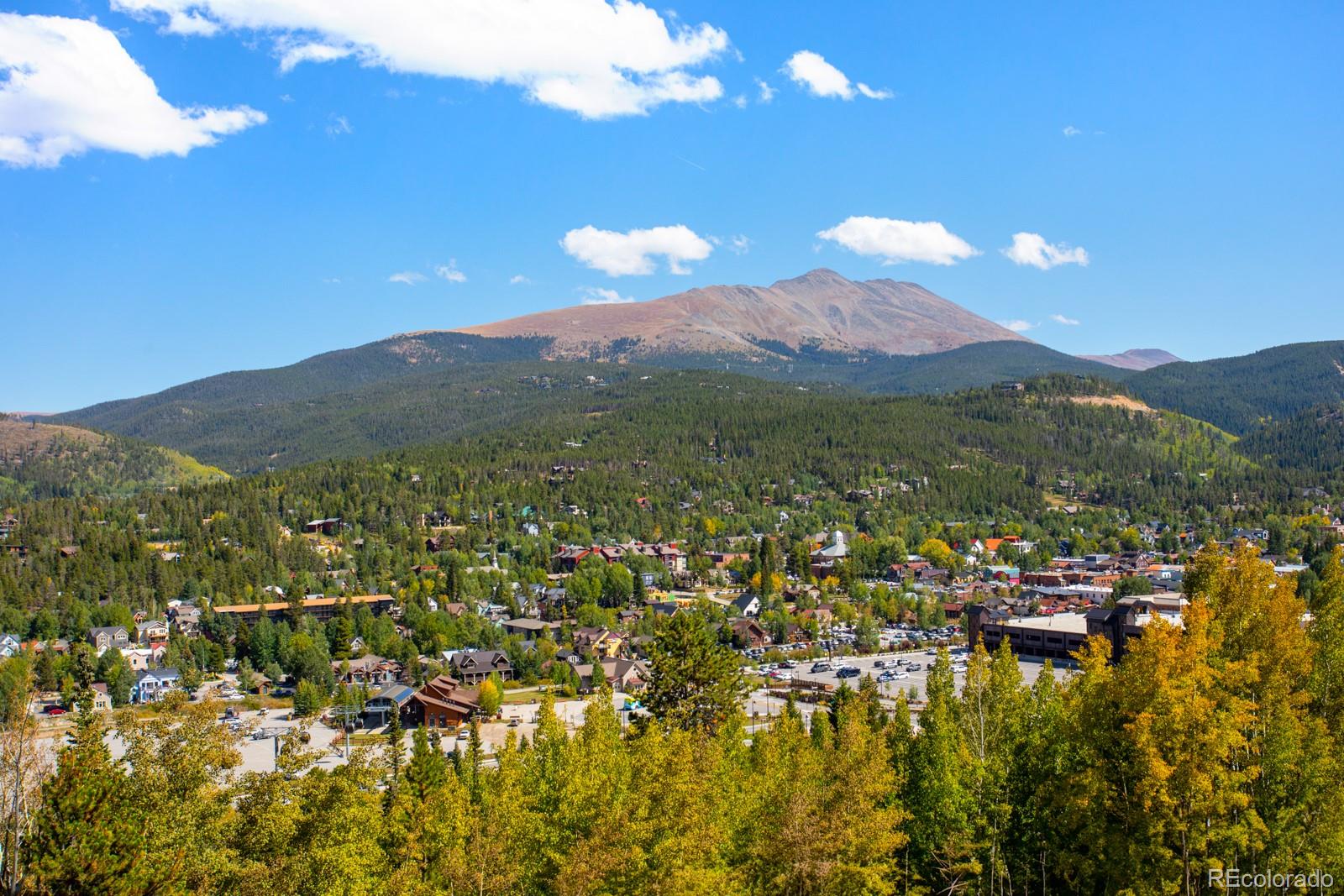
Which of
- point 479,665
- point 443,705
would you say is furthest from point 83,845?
point 479,665

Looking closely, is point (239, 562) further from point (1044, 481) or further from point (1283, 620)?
point (1044, 481)

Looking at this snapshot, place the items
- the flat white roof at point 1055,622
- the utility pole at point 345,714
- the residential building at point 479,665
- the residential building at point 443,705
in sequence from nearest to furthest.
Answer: the utility pole at point 345,714 < the residential building at point 443,705 < the residential building at point 479,665 < the flat white roof at point 1055,622

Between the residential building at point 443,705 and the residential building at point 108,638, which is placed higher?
the residential building at point 108,638

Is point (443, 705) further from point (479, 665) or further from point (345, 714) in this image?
point (479, 665)

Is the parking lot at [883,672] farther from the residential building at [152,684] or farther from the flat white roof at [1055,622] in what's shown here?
the residential building at [152,684]

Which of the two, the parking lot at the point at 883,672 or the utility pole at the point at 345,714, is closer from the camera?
the utility pole at the point at 345,714

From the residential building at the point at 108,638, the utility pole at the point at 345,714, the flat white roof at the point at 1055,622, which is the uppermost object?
the residential building at the point at 108,638

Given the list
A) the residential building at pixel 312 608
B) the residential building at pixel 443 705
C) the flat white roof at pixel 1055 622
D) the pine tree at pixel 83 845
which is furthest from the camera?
the residential building at pixel 312 608

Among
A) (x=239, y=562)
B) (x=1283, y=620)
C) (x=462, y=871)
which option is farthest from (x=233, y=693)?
(x=1283, y=620)

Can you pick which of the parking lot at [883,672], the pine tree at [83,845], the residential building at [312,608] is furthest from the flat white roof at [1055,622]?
the pine tree at [83,845]

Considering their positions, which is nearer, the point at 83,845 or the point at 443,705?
the point at 83,845

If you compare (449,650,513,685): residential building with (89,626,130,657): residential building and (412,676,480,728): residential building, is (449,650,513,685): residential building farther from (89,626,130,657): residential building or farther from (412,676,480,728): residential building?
(89,626,130,657): residential building

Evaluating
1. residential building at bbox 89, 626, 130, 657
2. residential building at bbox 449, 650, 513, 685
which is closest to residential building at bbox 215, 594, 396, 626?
residential building at bbox 89, 626, 130, 657
